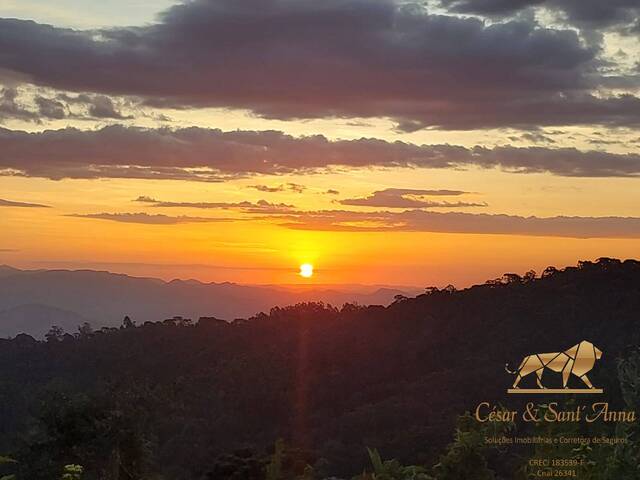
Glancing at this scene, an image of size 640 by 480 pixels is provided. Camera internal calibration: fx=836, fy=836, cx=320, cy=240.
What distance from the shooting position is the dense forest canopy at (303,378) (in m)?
21.4

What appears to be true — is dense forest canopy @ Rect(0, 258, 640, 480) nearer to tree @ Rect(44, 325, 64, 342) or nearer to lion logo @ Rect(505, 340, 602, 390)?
lion logo @ Rect(505, 340, 602, 390)

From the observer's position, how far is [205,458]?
113 feet

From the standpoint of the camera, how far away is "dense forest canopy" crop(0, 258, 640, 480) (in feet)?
70.2

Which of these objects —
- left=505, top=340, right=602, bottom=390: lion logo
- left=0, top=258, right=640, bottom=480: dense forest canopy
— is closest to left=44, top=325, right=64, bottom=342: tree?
left=0, top=258, right=640, bottom=480: dense forest canopy

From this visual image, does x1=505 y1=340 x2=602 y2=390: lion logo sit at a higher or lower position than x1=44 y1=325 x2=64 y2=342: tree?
higher

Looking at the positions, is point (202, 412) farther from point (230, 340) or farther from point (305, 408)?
point (230, 340)

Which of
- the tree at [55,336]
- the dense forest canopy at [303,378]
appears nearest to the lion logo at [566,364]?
the dense forest canopy at [303,378]

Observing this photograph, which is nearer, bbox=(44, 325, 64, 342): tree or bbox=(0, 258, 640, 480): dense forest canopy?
bbox=(0, 258, 640, 480): dense forest canopy

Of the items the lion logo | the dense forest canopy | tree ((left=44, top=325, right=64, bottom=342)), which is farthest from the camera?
tree ((left=44, top=325, right=64, bottom=342))

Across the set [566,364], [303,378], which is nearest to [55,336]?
[303,378]

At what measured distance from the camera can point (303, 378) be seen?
42656mm

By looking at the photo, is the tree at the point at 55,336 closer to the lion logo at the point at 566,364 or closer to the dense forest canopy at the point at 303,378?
the dense forest canopy at the point at 303,378

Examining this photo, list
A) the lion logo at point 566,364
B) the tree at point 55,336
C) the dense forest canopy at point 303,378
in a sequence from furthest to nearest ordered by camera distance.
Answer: the tree at point 55,336, the dense forest canopy at point 303,378, the lion logo at point 566,364

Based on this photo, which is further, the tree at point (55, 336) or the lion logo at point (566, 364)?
the tree at point (55, 336)
